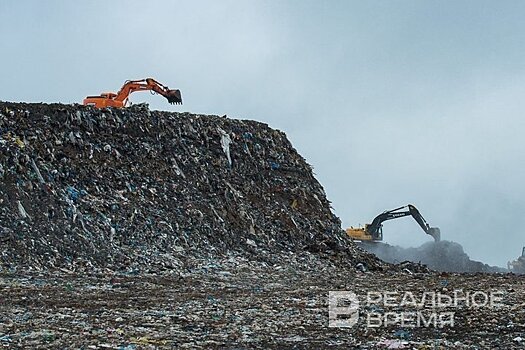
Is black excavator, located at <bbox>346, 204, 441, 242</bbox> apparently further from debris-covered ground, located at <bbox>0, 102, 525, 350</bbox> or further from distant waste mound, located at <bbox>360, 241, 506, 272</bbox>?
debris-covered ground, located at <bbox>0, 102, 525, 350</bbox>

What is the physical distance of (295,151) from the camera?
23281mm

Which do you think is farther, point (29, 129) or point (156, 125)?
point (156, 125)

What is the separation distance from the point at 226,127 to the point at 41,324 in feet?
47.4

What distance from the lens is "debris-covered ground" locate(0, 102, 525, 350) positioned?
22.8ft

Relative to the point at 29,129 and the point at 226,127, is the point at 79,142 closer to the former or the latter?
the point at 29,129

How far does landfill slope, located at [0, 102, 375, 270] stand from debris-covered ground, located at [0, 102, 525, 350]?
0.13 ft

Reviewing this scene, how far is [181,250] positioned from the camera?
15.6 meters

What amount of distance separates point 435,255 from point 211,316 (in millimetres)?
22899

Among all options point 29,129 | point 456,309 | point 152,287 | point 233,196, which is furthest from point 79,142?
point 456,309

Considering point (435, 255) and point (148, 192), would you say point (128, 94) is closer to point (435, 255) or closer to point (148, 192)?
point (148, 192)

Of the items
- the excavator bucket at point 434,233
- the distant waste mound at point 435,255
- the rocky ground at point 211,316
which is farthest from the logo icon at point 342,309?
the excavator bucket at point 434,233

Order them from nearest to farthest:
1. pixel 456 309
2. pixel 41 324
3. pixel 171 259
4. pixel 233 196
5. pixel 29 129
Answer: pixel 41 324, pixel 456 309, pixel 171 259, pixel 29 129, pixel 233 196

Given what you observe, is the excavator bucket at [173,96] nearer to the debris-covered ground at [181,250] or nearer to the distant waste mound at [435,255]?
the debris-covered ground at [181,250]

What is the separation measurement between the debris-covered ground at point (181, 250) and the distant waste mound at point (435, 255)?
26.6ft
